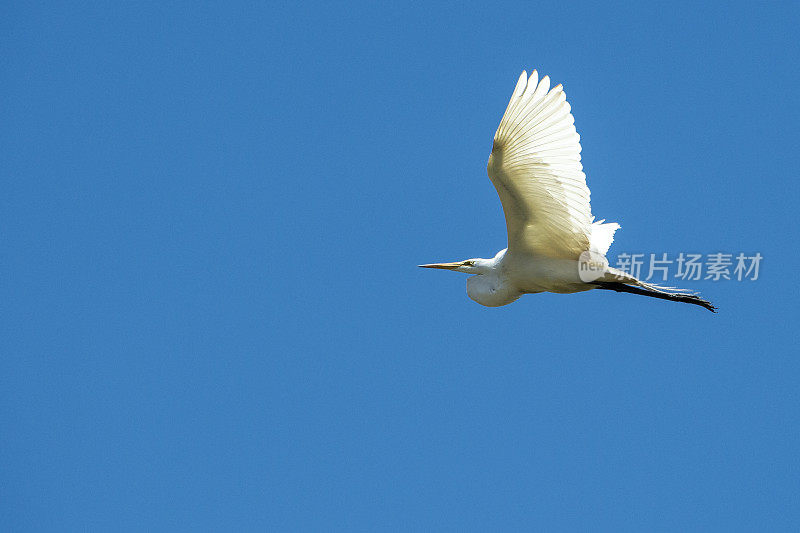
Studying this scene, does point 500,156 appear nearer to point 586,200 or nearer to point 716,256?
point 586,200

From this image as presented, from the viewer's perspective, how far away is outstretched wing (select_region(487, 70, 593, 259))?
7543mm

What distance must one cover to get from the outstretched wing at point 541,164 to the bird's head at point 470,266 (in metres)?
1.26

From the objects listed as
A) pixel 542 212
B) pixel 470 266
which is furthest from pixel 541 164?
pixel 470 266

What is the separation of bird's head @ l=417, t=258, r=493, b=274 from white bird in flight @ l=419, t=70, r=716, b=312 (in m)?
0.01

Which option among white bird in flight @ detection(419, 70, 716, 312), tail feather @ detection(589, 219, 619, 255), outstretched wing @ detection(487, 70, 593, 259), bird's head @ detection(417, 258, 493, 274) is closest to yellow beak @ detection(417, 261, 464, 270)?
bird's head @ detection(417, 258, 493, 274)

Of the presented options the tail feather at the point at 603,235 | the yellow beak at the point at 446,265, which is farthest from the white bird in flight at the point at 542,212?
the tail feather at the point at 603,235

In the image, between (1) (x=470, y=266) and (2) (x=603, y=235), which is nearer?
(1) (x=470, y=266)

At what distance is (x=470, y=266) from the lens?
10.0m

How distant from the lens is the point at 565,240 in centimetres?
848

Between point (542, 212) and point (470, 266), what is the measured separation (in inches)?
77.6

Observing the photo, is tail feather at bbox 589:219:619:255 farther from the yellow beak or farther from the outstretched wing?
the outstretched wing

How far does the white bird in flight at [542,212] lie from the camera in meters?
7.57

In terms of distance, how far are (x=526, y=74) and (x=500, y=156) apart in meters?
0.75

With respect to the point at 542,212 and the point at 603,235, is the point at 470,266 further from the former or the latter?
the point at 542,212
